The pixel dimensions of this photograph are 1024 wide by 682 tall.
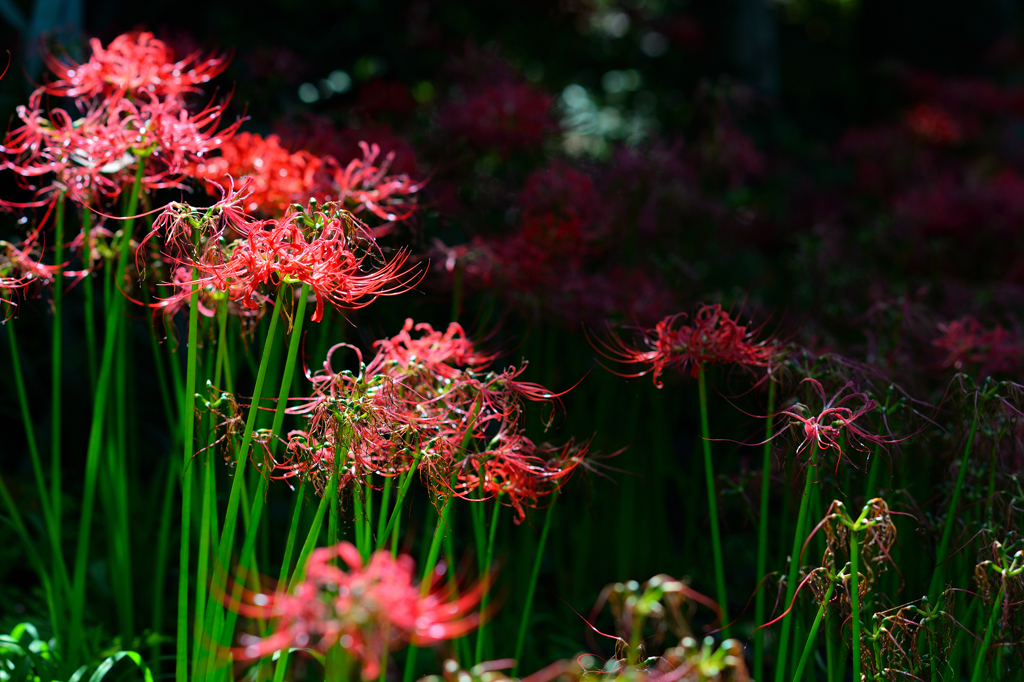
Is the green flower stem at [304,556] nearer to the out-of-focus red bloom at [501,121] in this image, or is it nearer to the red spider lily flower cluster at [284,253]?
the red spider lily flower cluster at [284,253]

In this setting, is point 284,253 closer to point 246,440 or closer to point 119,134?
point 246,440

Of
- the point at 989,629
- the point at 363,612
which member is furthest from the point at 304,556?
the point at 989,629

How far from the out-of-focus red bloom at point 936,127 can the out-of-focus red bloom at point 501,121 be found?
2712 mm

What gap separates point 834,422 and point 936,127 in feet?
12.1

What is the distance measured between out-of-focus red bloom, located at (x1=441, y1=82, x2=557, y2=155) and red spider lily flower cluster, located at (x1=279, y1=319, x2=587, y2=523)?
1.18 metres

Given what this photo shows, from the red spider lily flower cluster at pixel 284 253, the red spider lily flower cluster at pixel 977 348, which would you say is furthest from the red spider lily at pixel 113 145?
the red spider lily flower cluster at pixel 977 348

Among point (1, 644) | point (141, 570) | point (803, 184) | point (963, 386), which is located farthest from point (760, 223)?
point (1, 644)

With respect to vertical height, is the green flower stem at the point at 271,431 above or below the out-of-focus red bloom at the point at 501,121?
below

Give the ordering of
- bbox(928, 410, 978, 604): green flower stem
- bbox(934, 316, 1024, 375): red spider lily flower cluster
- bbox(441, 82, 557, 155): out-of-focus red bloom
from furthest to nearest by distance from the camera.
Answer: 1. bbox(441, 82, 557, 155): out-of-focus red bloom
2. bbox(934, 316, 1024, 375): red spider lily flower cluster
3. bbox(928, 410, 978, 604): green flower stem

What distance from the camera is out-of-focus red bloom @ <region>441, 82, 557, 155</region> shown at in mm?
2525

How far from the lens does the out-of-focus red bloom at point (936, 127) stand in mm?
4250

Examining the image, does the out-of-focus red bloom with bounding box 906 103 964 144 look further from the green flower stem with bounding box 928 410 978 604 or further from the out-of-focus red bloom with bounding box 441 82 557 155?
the green flower stem with bounding box 928 410 978 604

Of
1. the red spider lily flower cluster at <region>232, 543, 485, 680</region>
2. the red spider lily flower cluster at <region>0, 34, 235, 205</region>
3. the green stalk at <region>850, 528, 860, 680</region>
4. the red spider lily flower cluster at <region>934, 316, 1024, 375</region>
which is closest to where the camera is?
the red spider lily flower cluster at <region>232, 543, 485, 680</region>

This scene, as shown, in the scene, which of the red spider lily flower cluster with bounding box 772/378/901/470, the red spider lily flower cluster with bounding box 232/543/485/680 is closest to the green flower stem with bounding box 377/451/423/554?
the red spider lily flower cluster with bounding box 232/543/485/680
